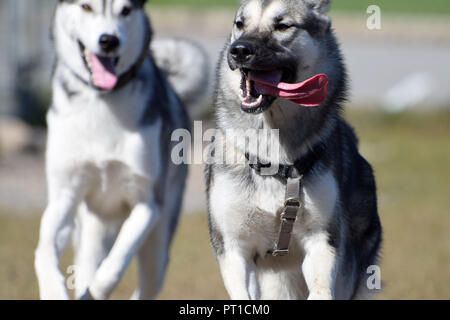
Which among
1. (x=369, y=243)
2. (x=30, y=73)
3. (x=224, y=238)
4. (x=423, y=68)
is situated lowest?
(x=423, y=68)

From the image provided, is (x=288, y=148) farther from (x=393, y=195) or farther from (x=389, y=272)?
(x=393, y=195)

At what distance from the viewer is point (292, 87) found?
379 centimetres

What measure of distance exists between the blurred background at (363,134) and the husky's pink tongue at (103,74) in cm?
156

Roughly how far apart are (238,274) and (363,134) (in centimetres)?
1108

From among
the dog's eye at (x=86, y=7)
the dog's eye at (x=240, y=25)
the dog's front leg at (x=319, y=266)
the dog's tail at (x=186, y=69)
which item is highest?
the dog's eye at (x=240, y=25)

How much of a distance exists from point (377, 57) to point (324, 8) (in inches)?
524

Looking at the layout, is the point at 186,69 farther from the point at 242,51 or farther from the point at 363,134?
the point at 363,134

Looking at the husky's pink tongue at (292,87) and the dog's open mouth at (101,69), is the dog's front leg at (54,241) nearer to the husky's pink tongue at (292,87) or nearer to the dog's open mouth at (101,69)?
the dog's open mouth at (101,69)

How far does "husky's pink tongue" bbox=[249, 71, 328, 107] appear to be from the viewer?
3.78 meters

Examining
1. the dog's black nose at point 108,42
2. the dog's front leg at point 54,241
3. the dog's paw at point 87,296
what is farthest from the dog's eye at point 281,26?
the dog's paw at point 87,296

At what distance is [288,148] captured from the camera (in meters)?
4.01

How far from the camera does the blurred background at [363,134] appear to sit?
257 inches

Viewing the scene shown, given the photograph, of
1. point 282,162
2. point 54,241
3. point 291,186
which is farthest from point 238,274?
point 54,241

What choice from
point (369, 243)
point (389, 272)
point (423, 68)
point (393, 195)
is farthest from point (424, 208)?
point (423, 68)
